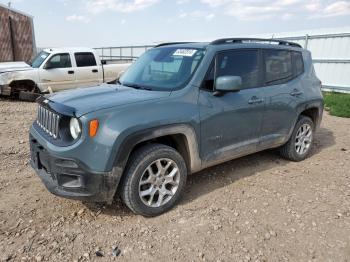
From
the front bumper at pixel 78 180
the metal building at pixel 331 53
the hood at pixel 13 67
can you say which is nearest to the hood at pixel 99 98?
the front bumper at pixel 78 180

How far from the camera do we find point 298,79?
489 cm

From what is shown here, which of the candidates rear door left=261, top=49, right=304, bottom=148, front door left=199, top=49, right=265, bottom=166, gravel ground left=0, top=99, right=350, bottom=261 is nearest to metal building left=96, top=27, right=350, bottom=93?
rear door left=261, top=49, right=304, bottom=148

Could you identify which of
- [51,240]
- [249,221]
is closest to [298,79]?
[249,221]

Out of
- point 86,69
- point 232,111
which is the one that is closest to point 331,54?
point 86,69

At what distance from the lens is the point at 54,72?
32.9 ft

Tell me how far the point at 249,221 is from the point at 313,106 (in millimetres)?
2672

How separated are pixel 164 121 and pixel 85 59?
27.3ft

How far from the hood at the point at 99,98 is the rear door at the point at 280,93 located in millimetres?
1682

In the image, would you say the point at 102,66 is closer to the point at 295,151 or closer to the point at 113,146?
the point at 295,151

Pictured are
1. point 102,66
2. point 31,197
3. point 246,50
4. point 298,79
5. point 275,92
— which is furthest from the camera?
point 102,66

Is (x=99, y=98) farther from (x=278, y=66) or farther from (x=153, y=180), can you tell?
(x=278, y=66)

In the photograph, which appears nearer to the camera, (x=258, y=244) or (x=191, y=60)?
(x=258, y=244)

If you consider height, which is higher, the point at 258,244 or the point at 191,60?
the point at 191,60

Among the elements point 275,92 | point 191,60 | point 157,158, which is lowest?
point 157,158
